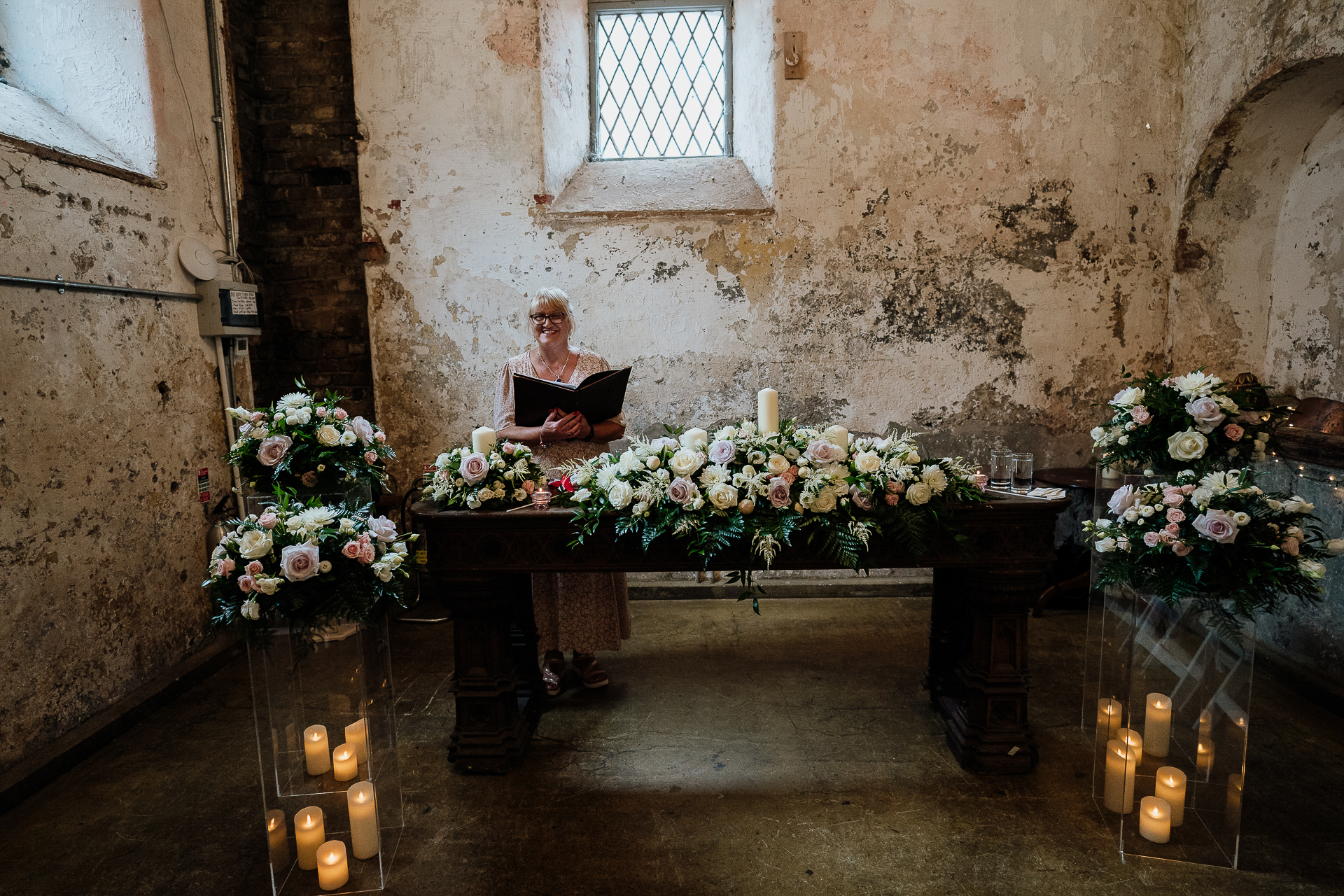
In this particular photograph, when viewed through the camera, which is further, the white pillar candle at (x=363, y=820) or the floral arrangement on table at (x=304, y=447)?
the floral arrangement on table at (x=304, y=447)

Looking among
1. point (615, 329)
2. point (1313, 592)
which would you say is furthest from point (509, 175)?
point (1313, 592)

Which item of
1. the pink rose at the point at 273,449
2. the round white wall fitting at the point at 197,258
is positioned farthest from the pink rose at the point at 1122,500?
the round white wall fitting at the point at 197,258

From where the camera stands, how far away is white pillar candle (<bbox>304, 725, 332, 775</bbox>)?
2299 mm

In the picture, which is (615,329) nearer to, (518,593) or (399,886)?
(518,593)

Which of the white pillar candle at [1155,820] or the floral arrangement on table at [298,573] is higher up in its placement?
the floral arrangement on table at [298,573]

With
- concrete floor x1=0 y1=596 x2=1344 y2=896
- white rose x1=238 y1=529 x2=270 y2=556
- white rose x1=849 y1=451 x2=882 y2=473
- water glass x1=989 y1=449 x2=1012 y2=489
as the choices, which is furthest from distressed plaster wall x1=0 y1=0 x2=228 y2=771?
water glass x1=989 y1=449 x2=1012 y2=489

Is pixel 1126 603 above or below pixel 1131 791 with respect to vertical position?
above

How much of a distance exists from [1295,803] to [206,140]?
592 centimetres

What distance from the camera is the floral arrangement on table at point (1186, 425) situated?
2410 millimetres

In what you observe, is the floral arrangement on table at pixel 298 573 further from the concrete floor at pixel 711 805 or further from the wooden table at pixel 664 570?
the concrete floor at pixel 711 805

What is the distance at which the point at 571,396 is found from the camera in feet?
9.86

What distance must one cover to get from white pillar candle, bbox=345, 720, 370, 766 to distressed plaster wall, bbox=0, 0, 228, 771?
156cm

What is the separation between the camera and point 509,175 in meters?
4.58

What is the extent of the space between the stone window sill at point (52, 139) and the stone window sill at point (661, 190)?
2.21m
